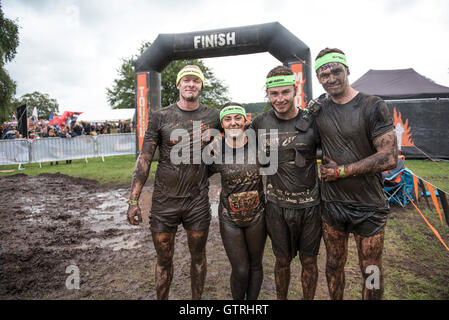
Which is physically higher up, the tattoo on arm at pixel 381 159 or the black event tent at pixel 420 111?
the black event tent at pixel 420 111

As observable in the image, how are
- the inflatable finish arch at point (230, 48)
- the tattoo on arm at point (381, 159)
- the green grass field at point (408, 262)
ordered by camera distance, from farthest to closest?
the inflatable finish arch at point (230, 48) < the green grass field at point (408, 262) < the tattoo on arm at point (381, 159)

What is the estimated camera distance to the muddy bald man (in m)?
2.71

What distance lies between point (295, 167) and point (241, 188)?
1.81 ft

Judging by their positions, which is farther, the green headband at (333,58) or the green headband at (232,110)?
the green headband at (232,110)

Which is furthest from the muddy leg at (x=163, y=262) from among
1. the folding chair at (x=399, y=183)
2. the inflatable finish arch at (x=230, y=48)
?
the inflatable finish arch at (x=230, y=48)

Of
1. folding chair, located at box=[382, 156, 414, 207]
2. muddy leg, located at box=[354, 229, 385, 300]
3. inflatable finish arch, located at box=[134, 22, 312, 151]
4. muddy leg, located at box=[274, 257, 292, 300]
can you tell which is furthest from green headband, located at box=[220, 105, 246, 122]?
inflatable finish arch, located at box=[134, 22, 312, 151]

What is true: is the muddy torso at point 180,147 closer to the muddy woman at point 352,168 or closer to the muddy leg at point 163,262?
the muddy leg at point 163,262

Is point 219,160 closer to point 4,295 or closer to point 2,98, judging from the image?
point 4,295

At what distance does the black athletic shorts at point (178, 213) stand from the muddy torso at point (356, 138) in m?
1.26

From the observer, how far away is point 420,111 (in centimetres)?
1166

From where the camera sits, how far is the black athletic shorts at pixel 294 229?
255 cm

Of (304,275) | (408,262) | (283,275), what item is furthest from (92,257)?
(408,262)

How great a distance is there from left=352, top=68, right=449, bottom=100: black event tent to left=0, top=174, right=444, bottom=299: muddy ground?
9.85 metres

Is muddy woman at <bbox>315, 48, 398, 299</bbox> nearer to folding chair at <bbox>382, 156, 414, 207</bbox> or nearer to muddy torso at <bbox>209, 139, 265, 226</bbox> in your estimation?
muddy torso at <bbox>209, 139, 265, 226</bbox>
